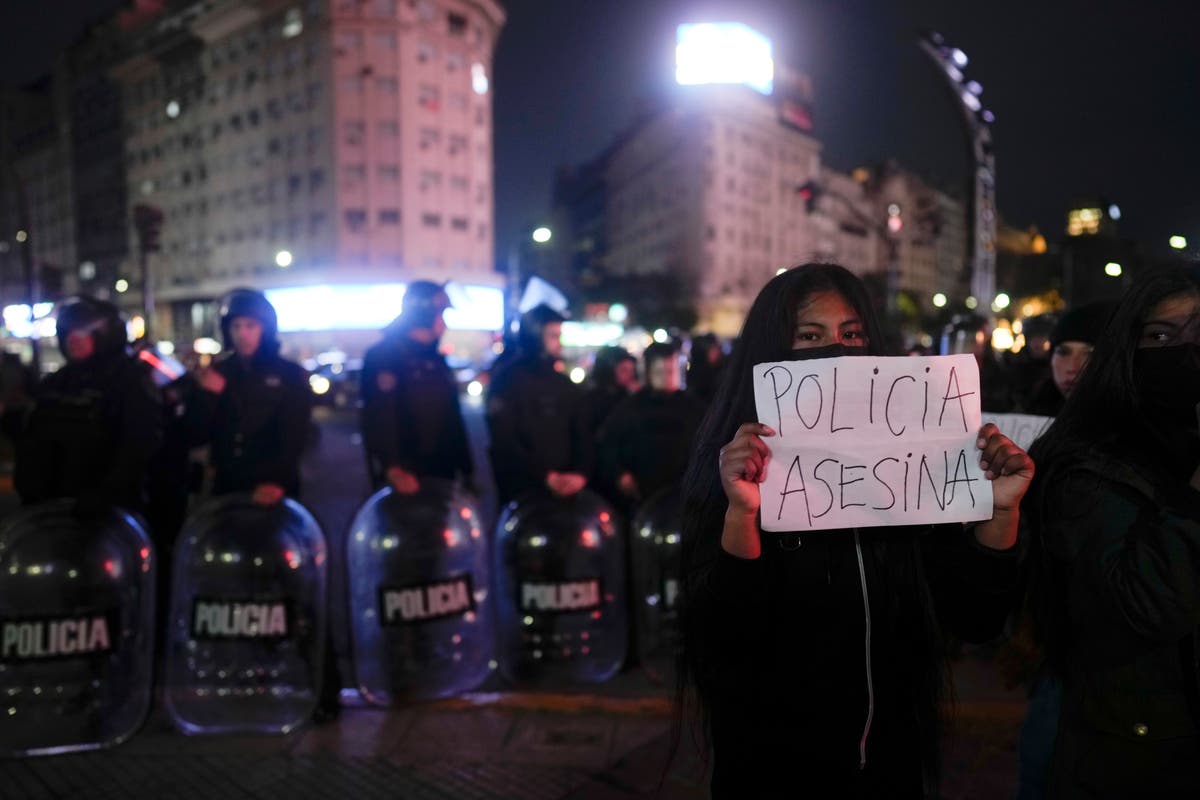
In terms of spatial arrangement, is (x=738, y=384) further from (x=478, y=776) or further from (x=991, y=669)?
(x=991, y=669)

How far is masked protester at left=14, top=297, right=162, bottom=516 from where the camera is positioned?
4344mm

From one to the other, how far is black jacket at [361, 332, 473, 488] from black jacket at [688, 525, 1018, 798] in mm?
3575

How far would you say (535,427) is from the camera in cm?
548

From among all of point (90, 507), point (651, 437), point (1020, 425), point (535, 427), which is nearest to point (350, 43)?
point (535, 427)

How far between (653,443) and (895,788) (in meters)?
3.62

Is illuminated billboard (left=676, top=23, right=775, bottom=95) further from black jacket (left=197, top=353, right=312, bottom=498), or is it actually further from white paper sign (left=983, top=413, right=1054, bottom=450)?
white paper sign (left=983, top=413, right=1054, bottom=450)

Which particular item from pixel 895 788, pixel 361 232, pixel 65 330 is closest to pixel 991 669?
pixel 895 788

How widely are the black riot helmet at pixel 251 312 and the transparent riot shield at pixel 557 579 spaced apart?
164cm

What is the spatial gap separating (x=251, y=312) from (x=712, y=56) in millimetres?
74721

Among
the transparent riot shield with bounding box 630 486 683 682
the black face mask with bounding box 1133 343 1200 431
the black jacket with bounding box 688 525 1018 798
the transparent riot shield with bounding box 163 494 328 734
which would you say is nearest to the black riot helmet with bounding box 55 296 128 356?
the transparent riot shield with bounding box 163 494 328 734

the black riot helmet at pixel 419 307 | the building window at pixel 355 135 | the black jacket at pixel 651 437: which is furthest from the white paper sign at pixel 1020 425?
the building window at pixel 355 135

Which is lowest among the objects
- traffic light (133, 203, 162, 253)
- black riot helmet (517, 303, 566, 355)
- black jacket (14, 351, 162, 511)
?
black jacket (14, 351, 162, 511)

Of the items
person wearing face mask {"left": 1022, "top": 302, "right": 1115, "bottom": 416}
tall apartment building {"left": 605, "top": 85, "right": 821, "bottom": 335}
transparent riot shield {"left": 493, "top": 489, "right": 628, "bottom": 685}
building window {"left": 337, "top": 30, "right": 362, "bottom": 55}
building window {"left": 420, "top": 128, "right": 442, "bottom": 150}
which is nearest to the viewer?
person wearing face mask {"left": 1022, "top": 302, "right": 1115, "bottom": 416}

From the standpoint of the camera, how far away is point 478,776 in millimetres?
3787
